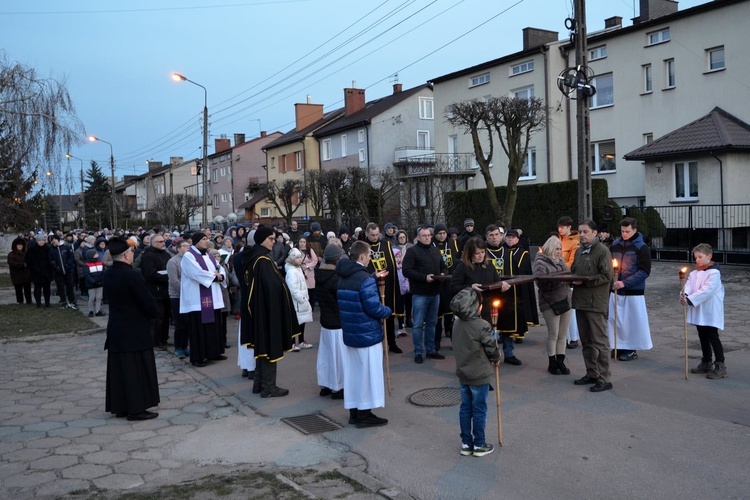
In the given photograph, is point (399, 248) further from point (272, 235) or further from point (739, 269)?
point (739, 269)

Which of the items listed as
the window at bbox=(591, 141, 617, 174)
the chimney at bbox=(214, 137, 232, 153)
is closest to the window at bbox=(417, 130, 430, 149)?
the window at bbox=(591, 141, 617, 174)

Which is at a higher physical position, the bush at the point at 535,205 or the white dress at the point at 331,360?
the bush at the point at 535,205

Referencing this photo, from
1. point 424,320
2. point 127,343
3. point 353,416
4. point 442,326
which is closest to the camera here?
point 353,416

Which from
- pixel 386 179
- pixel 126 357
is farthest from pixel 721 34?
pixel 126 357

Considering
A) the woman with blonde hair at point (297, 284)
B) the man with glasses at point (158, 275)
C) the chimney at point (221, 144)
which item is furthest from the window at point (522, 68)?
the chimney at point (221, 144)

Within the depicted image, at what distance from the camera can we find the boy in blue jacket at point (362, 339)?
693 centimetres

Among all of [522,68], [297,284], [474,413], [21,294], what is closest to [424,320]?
[297,284]

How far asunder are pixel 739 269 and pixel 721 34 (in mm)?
11650

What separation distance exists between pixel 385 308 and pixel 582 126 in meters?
8.33

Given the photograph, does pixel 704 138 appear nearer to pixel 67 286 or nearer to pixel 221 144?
pixel 67 286

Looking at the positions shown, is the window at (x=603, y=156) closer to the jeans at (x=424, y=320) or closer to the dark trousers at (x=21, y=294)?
the jeans at (x=424, y=320)

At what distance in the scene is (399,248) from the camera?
12852mm

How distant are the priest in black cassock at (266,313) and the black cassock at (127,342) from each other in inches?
47.0

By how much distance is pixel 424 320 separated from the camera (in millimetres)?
10023
